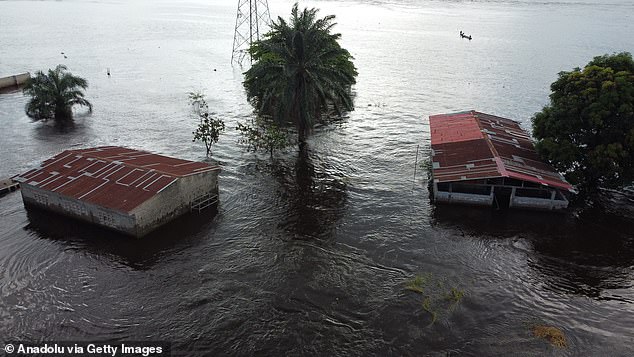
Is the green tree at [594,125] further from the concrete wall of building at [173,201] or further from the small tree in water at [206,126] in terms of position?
the small tree in water at [206,126]

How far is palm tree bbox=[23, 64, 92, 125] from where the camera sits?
60.0m

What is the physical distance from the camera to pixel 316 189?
135ft

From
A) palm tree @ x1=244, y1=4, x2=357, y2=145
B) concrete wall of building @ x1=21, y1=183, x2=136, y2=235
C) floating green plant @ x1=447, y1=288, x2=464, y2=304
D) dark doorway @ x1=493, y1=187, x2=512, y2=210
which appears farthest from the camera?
palm tree @ x1=244, y1=4, x2=357, y2=145

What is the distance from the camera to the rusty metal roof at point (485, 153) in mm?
36031

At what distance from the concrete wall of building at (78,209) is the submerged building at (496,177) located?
2431 cm

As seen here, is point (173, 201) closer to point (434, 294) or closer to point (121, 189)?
point (121, 189)

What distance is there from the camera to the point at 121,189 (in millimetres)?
32094

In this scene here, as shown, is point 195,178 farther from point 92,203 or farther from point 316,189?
point 316,189

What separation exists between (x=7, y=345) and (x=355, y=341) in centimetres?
1772

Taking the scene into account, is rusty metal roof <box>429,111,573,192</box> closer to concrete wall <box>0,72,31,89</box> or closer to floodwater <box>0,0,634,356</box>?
floodwater <box>0,0,634,356</box>

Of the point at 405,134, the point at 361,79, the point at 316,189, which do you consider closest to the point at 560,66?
the point at 361,79

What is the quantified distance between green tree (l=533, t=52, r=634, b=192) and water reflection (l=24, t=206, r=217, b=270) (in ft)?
96.9

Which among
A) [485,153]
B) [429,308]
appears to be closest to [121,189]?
[429,308]

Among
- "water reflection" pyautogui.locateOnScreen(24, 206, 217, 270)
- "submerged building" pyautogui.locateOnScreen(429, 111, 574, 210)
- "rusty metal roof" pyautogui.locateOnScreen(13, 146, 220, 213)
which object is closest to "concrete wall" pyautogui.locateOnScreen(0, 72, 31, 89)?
"rusty metal roof" pyautogui.locateOnScreen(13, 146, 220, 213)
